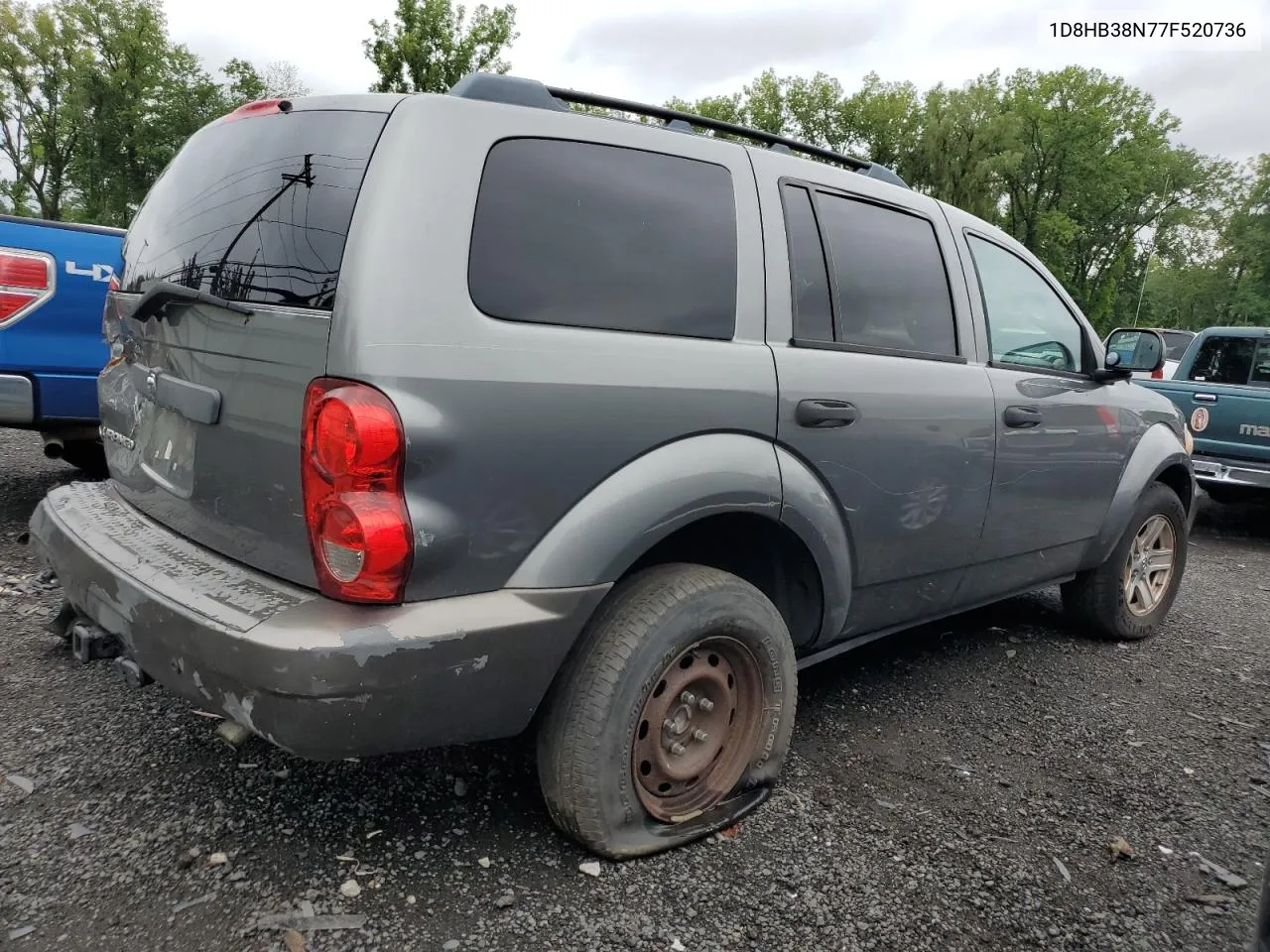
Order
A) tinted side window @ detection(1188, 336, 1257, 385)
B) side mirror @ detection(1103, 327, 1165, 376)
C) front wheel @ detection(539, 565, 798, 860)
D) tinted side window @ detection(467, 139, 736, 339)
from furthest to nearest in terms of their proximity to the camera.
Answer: tinted side window @ detection(1188, 336, 1257, 385)
side mirror @ detection(1103, 327, 1165, 376)
front wheel @ detection(539, 565, 798, 860)
tinted side window @ detection(467, 139, 736, 339)

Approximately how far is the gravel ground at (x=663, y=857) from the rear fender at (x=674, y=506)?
2.54 feet

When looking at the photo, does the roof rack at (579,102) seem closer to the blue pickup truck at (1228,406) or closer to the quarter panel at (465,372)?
the quarter panel at (465,372)

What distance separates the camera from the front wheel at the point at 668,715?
2.03 metres

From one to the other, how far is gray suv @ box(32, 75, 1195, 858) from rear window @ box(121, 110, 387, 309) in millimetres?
11

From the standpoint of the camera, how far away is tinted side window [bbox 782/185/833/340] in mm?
2473

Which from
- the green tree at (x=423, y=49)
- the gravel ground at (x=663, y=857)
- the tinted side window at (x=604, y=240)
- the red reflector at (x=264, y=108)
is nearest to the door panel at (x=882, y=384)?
the tinted side window at (x=604, y=240)

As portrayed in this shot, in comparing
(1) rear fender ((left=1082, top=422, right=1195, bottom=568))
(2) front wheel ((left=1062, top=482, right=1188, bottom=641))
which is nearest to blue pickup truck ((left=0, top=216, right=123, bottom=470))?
(1) rear fender ((left=1082, top=422, right=1195, bottom=568))

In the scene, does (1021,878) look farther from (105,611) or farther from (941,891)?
(105,611)

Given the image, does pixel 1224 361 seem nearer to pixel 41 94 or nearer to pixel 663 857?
pixel 663 857

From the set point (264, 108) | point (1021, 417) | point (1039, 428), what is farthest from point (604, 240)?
point (1039, 428)

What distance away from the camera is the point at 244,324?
1907 mm

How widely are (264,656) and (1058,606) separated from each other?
4.24 m

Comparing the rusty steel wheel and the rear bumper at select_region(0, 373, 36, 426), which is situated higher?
the rear bumper at select_region(0, 373, 36, 426)

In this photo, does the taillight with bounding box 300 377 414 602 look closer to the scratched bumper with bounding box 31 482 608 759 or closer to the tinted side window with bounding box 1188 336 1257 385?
the scratched bumper with bounding box 31 482 608 759
